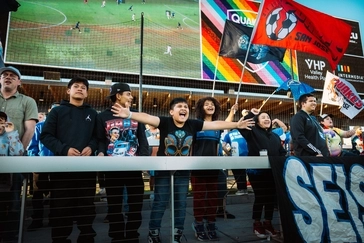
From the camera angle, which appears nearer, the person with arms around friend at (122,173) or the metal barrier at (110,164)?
the metal barrier at (110,164)

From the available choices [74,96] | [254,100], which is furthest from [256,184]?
[254,100]

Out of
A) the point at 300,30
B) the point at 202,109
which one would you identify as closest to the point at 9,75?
the point at 202,109

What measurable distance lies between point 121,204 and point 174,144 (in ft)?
2.68

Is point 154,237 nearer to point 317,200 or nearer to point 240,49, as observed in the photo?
point 317,200

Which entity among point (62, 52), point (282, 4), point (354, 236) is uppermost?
point (62, 52)

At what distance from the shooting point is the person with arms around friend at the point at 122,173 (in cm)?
216

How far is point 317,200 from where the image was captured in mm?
2385

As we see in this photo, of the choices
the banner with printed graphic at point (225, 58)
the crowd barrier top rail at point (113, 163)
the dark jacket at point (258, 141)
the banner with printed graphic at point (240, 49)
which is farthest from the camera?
the banner with printed graphic at point (225, 58)

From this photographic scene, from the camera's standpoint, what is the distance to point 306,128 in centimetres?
341

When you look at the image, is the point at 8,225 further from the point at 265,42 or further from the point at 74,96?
the point at 265,42

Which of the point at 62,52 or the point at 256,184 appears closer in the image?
the point at 256,184

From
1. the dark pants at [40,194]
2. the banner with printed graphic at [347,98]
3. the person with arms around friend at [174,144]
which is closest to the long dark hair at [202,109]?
the person with arms around friend at [174,144]

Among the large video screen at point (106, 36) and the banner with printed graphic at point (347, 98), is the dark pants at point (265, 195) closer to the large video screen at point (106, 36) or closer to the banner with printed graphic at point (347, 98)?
the banner with printed graphic at point (347, 98)

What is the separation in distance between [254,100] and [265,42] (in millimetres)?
10220
